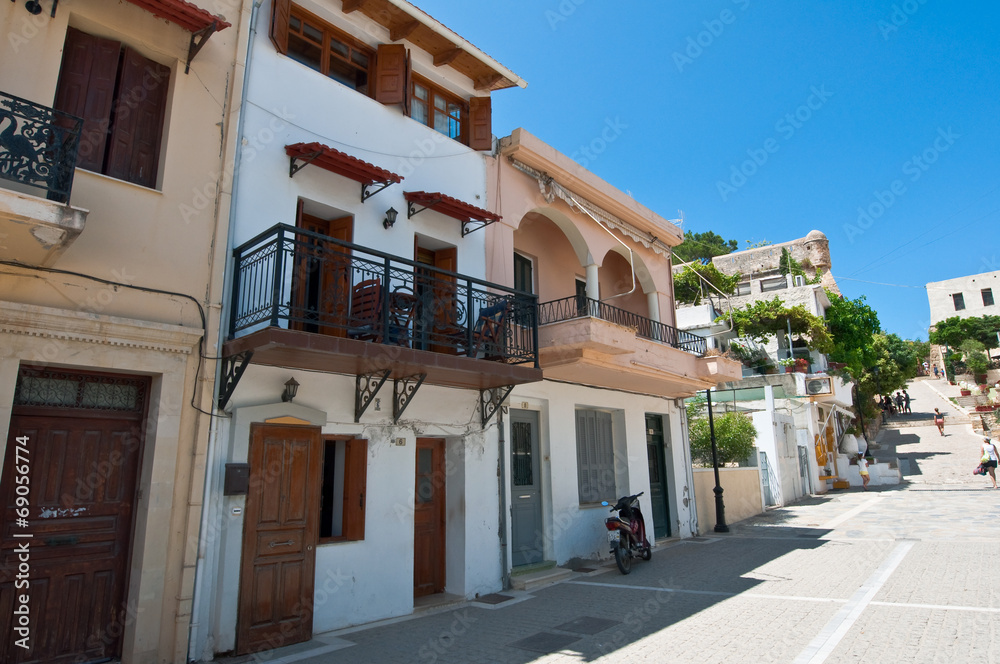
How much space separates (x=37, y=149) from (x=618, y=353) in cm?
835

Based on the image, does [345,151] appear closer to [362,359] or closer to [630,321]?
[362,359]

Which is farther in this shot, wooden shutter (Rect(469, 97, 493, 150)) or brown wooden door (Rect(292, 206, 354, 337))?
wooden shutter (Rect(469, 97, 493, 150))

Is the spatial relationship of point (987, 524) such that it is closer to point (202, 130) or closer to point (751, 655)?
point (751, 655)

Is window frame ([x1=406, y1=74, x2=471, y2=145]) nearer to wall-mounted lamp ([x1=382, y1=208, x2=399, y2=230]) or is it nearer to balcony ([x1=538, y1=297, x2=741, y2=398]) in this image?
wall-mounted lamp ([x1=382, y1=208, x2=399, y2=230])

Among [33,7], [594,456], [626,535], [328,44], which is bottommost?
[626,535]

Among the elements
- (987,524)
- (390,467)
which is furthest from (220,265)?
(987,524)

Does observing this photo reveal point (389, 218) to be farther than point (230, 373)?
Yes

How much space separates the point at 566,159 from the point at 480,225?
2898 millimetres

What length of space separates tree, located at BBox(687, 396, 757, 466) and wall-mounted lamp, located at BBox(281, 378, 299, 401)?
15447 mm

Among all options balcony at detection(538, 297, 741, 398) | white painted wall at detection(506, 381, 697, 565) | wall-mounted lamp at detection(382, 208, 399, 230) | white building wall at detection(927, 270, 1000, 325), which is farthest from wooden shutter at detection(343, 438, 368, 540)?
white building wall at detection(927, 270, 1000, 325)

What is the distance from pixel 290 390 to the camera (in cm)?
724

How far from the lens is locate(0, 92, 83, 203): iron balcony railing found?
5.10m

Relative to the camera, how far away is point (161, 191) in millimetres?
6602

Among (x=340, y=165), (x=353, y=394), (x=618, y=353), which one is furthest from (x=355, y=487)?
(x=618, y=353)
